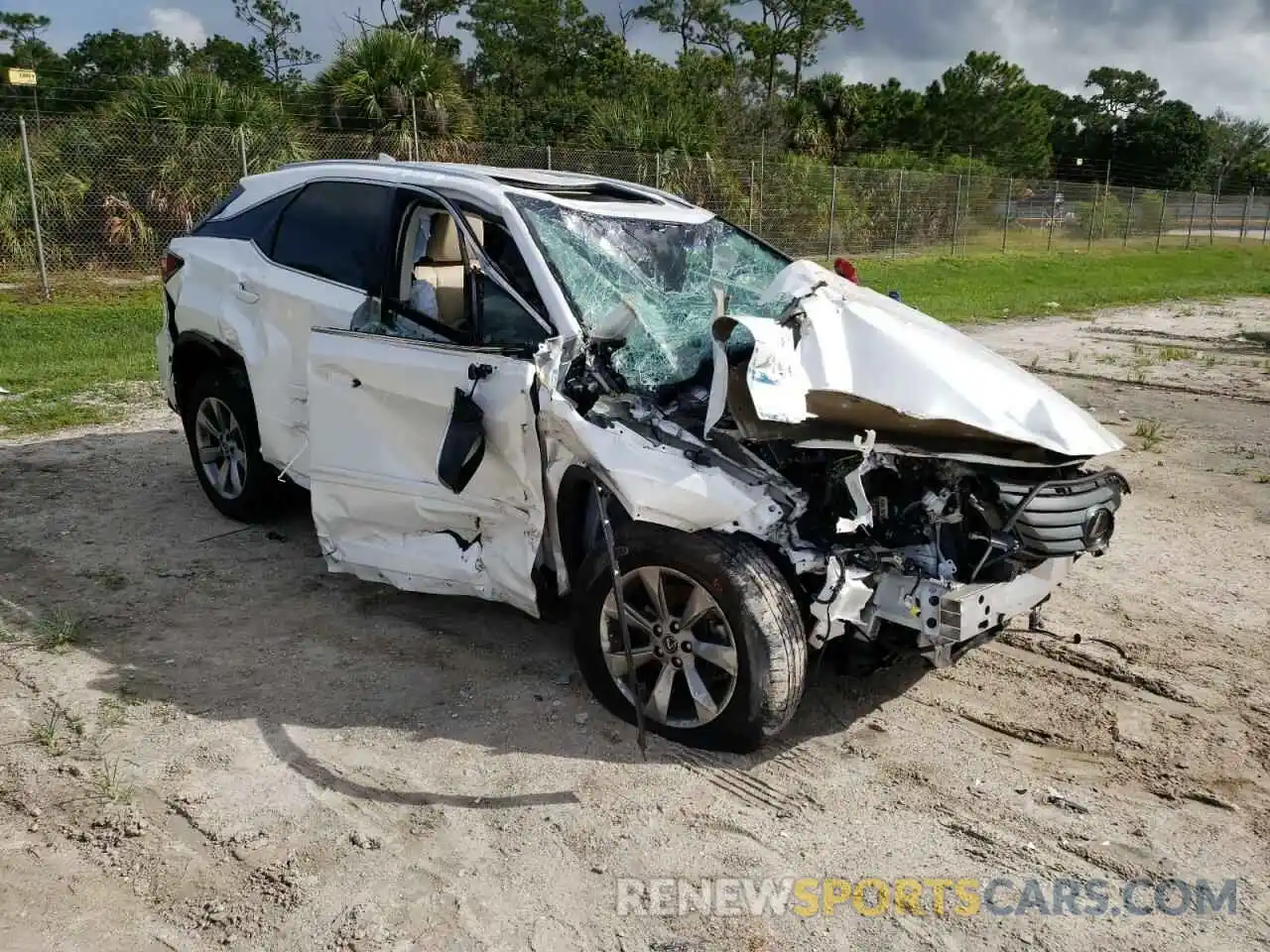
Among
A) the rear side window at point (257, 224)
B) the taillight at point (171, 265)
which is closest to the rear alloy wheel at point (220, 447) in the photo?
the taillight at point (171, 265)

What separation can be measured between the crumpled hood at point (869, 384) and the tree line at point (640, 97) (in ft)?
46.9

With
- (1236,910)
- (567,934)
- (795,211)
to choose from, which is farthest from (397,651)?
(795,211)

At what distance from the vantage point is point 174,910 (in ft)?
9.60

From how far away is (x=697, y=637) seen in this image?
12.1 ft

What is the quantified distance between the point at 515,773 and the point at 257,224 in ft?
11.4

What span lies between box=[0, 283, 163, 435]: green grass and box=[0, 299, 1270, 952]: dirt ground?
3.59m

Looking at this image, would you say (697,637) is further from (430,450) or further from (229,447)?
(229,447)

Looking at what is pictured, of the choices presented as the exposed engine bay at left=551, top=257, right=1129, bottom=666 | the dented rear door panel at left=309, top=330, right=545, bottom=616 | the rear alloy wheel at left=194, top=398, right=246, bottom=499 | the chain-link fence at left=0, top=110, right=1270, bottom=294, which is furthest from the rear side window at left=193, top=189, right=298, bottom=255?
the chain-link fence at left=0, top=110, right=1270, bottom=294

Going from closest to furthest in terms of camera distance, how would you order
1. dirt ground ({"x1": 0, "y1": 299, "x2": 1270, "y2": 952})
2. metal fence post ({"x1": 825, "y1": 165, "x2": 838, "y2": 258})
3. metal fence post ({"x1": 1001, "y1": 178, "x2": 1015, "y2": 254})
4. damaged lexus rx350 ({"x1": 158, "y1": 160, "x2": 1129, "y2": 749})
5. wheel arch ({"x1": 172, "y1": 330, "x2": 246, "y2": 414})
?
dirt ground ({"x1": 0, "y1": 299, "x2": 1270, "y2": 952}), damaged lexus rx350 ({"x1": 158, "y1": 160, "x2": 1129, "y2": 749}), wheel arch ({"x1": 172, "y1": 330, "x2": 246, "y2": 414}), metal fence post ({"x1": 825, "y1": 165, "x2": 838, "y2": 258}), metal fence post ({"x1": 1001, "y1": 178, "x2": 1015, "y2": 254})

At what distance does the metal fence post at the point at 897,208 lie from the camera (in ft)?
82.1

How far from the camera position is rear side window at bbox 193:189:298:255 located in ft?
18.0

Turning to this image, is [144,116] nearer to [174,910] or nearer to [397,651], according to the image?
[397,651]

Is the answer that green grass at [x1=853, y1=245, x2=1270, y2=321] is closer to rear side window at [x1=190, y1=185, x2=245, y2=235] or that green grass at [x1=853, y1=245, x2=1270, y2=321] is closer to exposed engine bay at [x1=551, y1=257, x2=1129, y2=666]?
rear side window at [x1=190, y1=185, x2=245, y2=235]

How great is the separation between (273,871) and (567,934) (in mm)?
906
